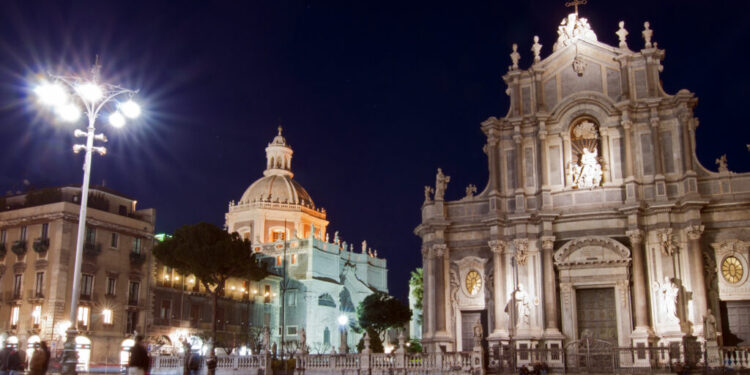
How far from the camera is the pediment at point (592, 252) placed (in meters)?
35.9

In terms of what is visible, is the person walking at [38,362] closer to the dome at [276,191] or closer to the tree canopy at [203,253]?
the tree canopy at [203,253]

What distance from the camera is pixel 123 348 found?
171 ft

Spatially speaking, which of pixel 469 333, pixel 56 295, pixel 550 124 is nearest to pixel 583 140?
pixel 550 124

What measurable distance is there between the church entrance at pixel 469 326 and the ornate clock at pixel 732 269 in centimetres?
1169

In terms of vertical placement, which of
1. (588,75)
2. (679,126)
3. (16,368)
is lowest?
(16,368)

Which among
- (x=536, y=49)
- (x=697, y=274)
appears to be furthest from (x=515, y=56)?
(x=697, y=274)

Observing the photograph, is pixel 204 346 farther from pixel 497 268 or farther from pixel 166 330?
pixel 497 268

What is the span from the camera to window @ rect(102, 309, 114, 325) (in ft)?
167

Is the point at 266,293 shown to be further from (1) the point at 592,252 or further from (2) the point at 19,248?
(1) the point at 592,252

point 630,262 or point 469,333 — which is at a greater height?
point 630,262

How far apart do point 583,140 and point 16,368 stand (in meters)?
29.0

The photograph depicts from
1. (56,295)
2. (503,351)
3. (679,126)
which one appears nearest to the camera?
(503,351)

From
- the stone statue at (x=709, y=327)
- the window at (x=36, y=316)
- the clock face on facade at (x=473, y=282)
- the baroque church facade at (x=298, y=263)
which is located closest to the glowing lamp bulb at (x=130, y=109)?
the clock face on facade at (x=473, y=282)

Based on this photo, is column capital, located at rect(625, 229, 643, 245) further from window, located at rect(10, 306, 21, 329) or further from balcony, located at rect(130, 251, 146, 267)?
window, located at rect(10, 306, 21, 329)
